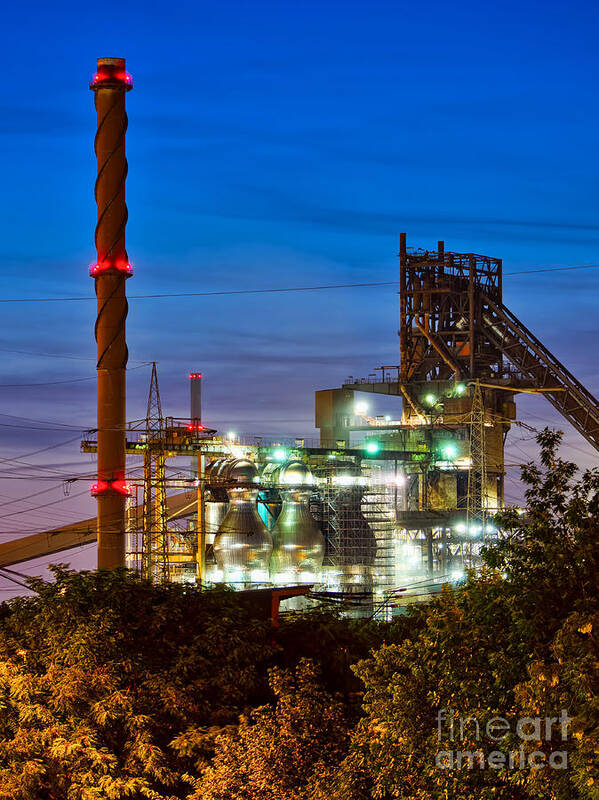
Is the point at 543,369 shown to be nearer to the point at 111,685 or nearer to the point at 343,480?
the point at 343,480

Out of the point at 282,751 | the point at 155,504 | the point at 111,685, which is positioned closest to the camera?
the point at 282,751

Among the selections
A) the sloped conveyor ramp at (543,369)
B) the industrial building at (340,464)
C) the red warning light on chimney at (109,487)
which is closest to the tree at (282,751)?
the industrial building at (340,464)

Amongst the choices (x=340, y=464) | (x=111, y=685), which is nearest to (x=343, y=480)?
(x=340, y=464)

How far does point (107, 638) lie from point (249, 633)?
4.51 metres

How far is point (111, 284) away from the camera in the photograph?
57938mm

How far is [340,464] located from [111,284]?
18.7 meters

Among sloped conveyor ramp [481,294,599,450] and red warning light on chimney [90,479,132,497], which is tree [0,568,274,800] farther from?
sloped conveyor ramp [481,294,599,450]

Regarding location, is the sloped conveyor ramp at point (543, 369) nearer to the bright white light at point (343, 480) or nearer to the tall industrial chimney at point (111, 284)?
the bright white light at point (343, 480)

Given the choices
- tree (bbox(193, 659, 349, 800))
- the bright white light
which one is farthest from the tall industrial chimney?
tree (bbox(193, 659, 349, 800))

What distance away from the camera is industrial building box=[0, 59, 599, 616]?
56.1 meters

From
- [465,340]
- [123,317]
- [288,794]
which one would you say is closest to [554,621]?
[288,794]

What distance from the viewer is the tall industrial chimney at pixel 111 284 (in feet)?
185

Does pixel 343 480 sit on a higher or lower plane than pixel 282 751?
higher

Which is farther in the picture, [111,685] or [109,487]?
[109,487]
